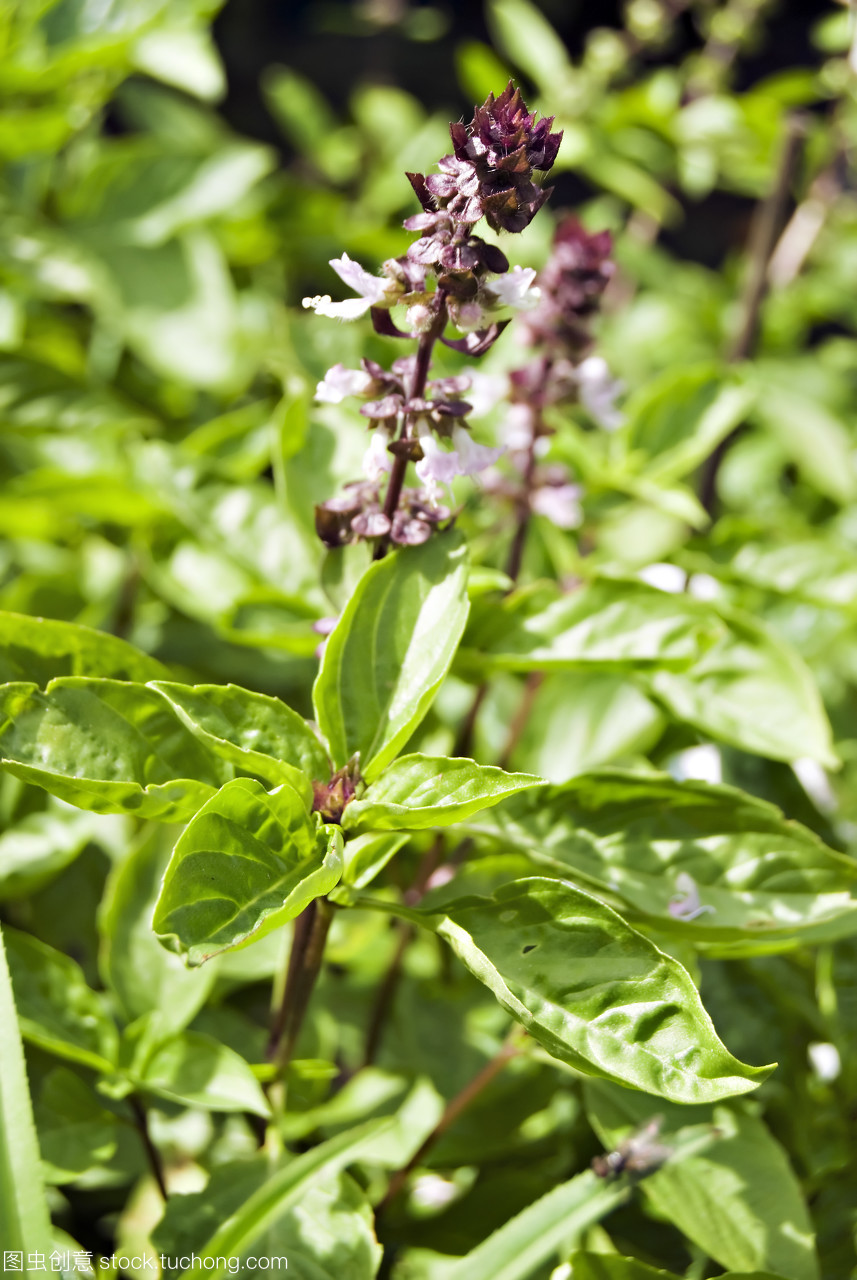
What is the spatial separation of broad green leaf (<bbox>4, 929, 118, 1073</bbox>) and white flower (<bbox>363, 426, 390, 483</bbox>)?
0.44 metres

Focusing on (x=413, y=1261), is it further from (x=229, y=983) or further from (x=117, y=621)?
(x=117, y=621)

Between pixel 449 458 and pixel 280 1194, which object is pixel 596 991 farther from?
pixel 449 458

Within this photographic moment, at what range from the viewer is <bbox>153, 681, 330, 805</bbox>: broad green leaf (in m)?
0.57

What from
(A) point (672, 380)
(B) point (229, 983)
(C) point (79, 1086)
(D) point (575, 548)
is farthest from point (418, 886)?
(A) point (672, 380)

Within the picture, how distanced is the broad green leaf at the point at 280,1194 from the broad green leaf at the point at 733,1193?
228mm

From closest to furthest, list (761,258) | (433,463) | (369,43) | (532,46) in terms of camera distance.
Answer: (433,463)
(761,258)
(532,46)
(369,43)

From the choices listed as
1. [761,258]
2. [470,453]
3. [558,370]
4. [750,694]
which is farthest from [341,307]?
[761,258]

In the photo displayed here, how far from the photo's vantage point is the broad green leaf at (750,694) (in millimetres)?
822

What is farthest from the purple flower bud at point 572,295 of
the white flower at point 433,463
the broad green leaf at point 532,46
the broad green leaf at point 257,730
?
the broad green leaf at point 532,46

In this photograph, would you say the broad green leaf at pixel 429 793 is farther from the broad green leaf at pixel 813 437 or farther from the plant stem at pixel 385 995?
the broad green leaf at pixel 813 437

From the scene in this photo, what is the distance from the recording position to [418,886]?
2.76 ft

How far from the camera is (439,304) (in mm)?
582

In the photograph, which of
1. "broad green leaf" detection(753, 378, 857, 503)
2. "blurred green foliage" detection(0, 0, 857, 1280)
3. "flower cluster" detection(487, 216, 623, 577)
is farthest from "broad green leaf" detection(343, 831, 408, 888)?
"broad green leaf" detection(753, 378, 857, 503)

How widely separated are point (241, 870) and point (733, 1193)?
0.43 metres
